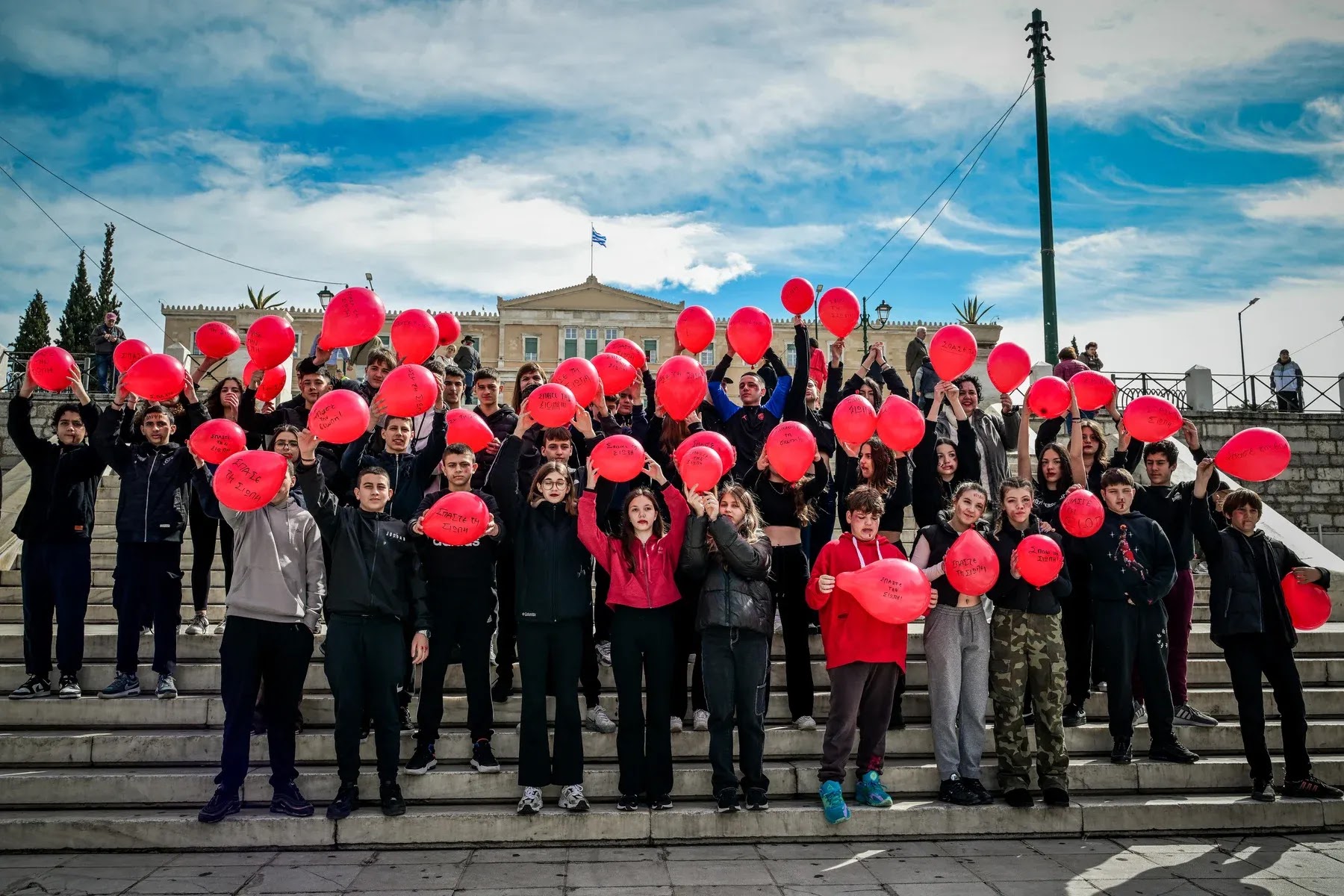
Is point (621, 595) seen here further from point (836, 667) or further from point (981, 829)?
point (981, 829)

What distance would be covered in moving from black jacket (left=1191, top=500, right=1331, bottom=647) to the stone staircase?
83 cm

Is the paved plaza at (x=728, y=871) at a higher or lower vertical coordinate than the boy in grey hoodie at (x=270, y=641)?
lower

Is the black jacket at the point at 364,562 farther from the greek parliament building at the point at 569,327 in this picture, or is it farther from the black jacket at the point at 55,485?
the greek parliament building at the point at 569,327

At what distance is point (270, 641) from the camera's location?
4770 mm

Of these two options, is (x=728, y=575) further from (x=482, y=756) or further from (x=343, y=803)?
(x=343, y=803)

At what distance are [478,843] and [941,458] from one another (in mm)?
4084

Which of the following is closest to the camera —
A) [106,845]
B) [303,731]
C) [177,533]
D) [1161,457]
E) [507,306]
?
[106,845]

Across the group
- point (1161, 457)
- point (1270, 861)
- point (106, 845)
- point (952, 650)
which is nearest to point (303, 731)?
point (106, 845)

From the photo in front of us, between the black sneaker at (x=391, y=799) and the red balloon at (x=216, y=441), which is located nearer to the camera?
the black sneaker at (x=391, y=799)

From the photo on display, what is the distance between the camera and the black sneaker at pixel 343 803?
4582mm

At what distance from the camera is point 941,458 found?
6461mm

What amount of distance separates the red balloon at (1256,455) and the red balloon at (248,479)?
5953 millimetres

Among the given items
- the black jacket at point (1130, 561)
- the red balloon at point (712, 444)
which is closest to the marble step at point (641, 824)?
the black jacket at point (1130, 561)

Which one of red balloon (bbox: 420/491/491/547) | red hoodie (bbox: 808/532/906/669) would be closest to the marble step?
red hoodie (bbox: 808/532/906/669)
